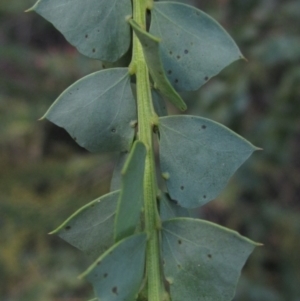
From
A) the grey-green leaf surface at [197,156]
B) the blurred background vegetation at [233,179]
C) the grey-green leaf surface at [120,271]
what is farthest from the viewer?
the blurred background vegetation at [233,179]

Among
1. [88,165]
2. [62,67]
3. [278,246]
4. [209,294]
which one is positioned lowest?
[278,246]

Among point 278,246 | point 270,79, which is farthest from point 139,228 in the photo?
point 278,246

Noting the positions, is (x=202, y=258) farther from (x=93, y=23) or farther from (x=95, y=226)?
(x=93, y=23)

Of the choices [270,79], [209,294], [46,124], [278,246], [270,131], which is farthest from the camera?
[46,124]

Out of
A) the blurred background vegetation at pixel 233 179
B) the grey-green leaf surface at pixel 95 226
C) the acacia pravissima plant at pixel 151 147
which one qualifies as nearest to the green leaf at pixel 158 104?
the acacia pravissima plant at pixel 151 147

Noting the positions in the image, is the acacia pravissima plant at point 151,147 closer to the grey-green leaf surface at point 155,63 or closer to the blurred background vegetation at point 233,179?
the grey-green leaf surface at point 155,63

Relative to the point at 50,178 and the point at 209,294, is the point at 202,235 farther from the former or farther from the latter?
the point at 50,178
